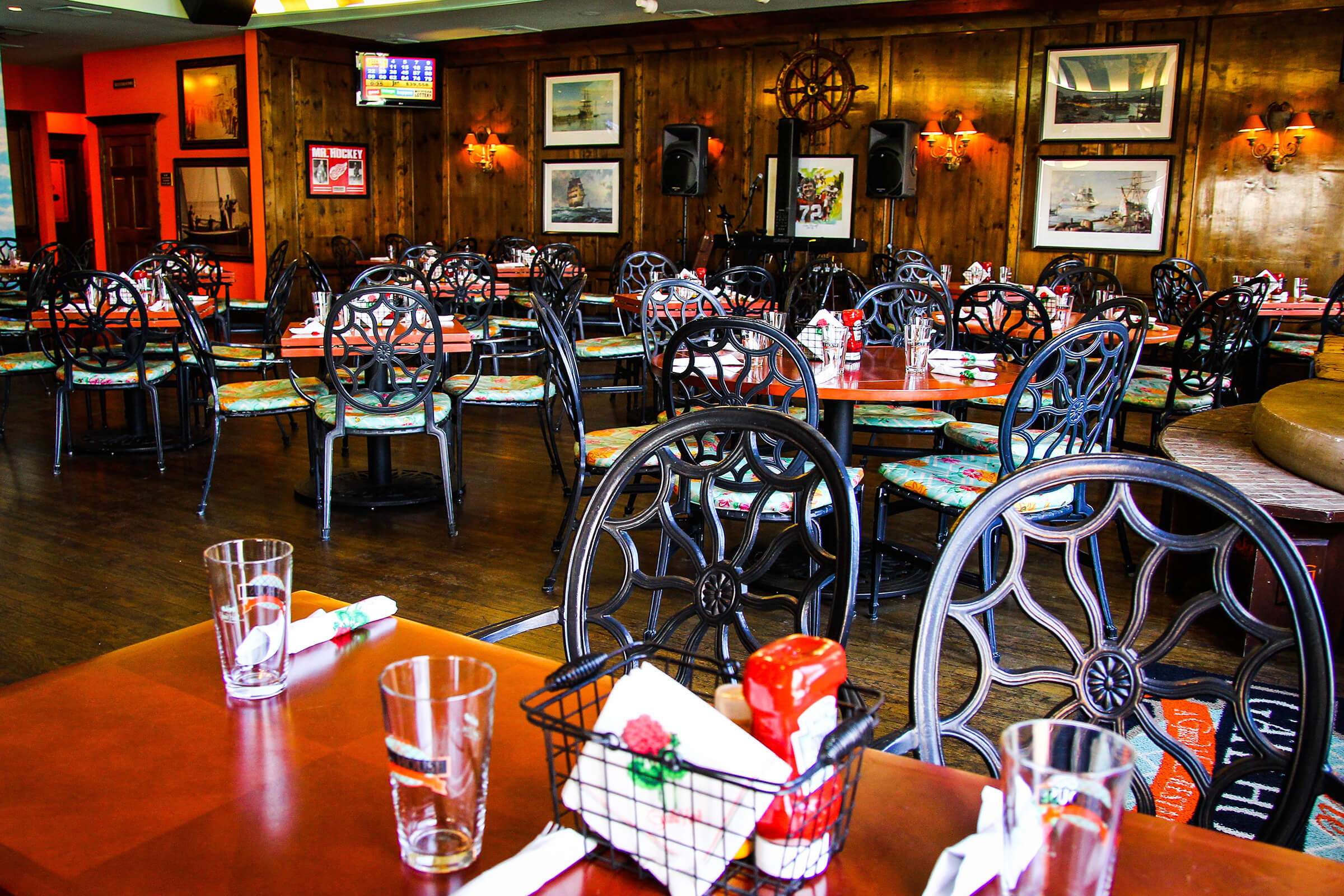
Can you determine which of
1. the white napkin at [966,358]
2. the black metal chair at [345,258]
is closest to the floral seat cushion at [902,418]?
the white napkin at [966,358]

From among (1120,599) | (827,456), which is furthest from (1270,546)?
(1120,599)

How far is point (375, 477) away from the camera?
488cm

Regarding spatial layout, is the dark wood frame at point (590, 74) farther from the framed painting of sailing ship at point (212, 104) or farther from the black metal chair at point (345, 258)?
the framed painting of sailing ship at point (212, 104)

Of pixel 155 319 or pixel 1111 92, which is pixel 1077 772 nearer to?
pixel 155 319

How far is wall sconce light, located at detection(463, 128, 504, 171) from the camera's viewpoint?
11938 mm

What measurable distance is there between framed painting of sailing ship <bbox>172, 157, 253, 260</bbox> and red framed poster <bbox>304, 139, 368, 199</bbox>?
69 centimetres

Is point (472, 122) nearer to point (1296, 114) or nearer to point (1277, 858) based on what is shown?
point (1296, 114)

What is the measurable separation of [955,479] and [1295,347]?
465cm

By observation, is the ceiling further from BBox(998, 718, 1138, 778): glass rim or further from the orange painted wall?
BBox(998, 718, 1138, 778): glass rim

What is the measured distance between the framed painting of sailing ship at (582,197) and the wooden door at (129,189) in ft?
15.4

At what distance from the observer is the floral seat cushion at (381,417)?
167 inches

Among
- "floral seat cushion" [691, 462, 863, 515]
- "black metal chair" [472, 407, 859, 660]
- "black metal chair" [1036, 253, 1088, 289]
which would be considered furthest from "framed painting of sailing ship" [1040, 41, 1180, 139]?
"black metal chair" [472, 407, 859, 660]

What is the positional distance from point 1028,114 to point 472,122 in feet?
20.6

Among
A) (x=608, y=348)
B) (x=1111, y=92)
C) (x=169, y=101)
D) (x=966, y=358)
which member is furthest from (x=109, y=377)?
(x=169, y=101)
